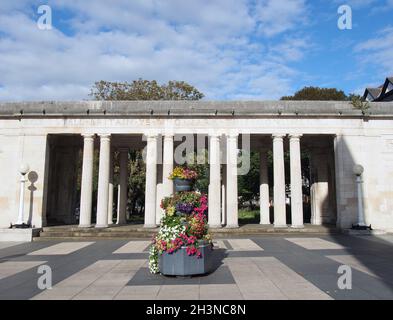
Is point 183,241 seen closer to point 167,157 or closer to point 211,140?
point 167,157

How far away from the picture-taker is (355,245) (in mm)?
16234

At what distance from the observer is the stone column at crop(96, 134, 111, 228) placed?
2248 cm

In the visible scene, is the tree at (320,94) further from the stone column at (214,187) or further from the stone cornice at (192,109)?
the stone column at (214,187)

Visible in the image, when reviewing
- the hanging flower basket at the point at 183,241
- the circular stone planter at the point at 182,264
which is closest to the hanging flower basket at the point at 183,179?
the hanging flower basket at the point at 183,241

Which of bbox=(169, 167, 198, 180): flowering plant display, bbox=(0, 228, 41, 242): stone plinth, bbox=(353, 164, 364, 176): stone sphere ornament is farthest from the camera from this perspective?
bbox=(353, 164, 364, 176): stone sphere ornament

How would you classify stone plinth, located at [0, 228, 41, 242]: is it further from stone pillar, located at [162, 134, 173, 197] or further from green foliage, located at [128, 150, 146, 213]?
green foliage, located at [128, 150, 146, 213]

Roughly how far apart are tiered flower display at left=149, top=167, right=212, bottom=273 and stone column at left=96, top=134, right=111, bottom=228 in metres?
13.1

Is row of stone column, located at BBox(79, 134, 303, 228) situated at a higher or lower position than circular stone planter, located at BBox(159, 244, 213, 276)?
higher

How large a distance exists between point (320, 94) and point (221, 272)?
42.0 m

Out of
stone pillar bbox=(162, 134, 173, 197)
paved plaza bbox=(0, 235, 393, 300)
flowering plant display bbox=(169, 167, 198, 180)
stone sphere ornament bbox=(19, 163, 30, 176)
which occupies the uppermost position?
stone pillar bbox=(162, 134, 173, 197)

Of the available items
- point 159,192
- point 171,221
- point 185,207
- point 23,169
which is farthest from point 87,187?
point 185,207

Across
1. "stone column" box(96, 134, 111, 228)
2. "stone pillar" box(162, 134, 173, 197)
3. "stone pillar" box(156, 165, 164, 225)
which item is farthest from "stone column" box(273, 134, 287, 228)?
"stone column" box(96, 134, 111, 228)

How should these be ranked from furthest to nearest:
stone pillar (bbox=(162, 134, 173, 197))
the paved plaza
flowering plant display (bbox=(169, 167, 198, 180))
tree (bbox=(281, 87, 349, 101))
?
tree (bbox=(281, 87, 349, 101)) < stone pillar (bbox=(162, 134, 173, 197)) < flowering plant display (bbox=(169, 167, 198, 180)) < the paved plaza
